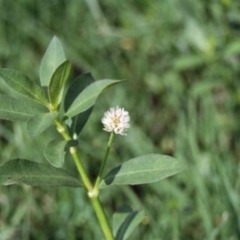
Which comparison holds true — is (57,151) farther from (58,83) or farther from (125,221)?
(125,221)

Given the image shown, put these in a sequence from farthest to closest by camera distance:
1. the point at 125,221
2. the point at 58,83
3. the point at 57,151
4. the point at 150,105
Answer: the point at 150,105, the point at 125,221, the point at 58,83, the point at 57,151

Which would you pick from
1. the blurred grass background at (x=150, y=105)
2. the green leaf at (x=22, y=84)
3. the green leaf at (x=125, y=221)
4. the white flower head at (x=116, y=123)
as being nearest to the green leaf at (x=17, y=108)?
the green leaf at (x=22, y=84)

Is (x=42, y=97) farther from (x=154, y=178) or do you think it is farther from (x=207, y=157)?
(x=207, y=157)

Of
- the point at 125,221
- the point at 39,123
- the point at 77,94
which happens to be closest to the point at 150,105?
the point at 125,221

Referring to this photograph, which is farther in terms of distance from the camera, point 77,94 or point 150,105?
point 150,105

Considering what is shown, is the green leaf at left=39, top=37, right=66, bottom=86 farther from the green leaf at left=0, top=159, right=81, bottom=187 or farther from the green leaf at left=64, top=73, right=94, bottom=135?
the green leaf at left=0, top=159, right=81, bottom=187

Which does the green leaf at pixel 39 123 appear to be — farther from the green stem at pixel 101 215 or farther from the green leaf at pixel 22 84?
the green stem at pixel 101 215

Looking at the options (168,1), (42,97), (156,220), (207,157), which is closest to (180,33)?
(168,1)
